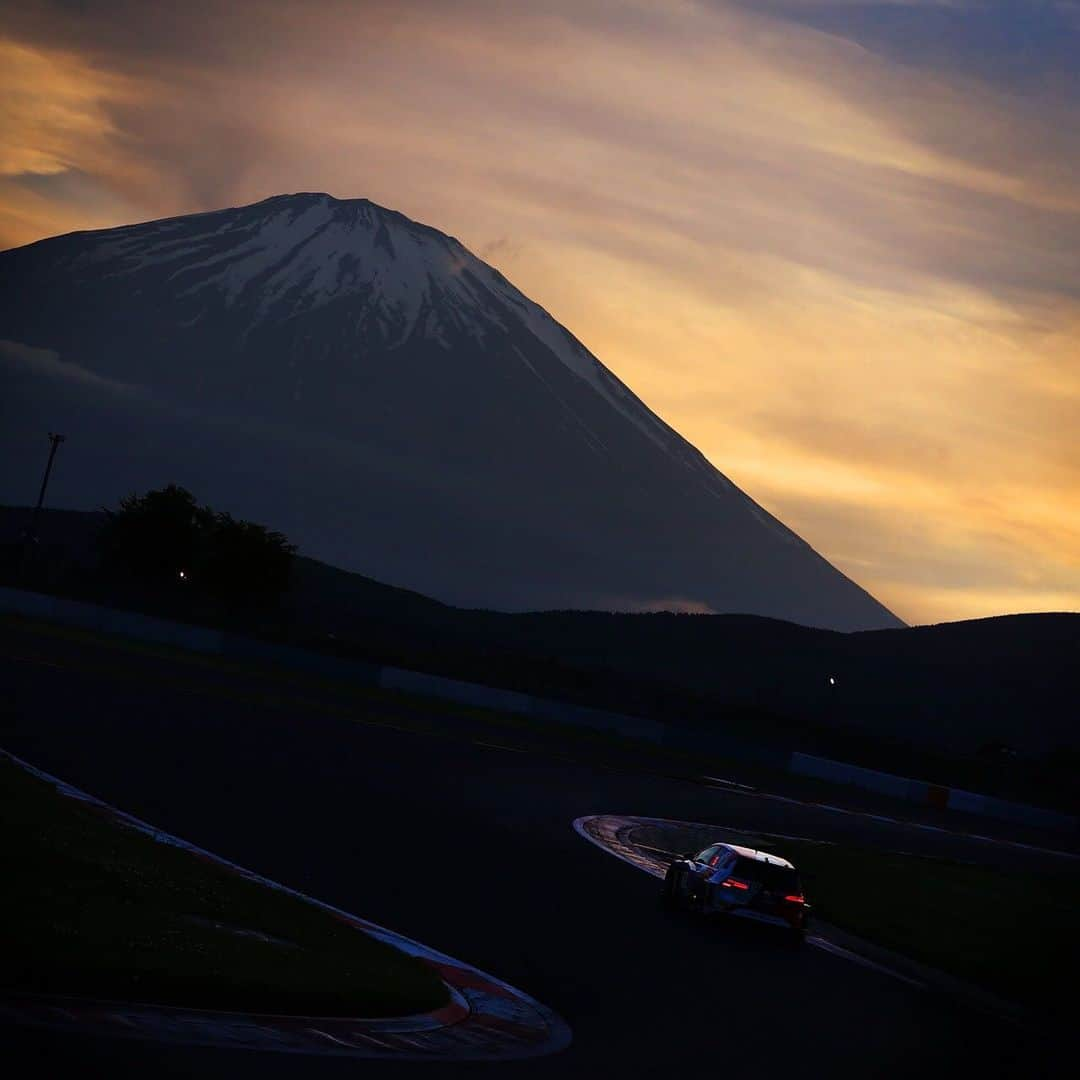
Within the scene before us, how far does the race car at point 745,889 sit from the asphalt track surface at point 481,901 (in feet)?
1.22

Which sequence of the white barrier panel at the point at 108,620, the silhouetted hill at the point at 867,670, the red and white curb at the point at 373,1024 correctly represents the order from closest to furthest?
the red and white curb at the point at 373,1024
the white barrier panel at the point at 108,620
the silhouetted hill at the point at 867,670

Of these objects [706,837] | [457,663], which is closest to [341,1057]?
[706,837]

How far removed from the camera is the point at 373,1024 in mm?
12594

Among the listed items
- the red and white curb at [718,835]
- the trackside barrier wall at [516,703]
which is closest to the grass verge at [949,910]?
the red and white curb at [718,835]

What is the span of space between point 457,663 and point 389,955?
7675cm

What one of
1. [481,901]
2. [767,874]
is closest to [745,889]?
[767,874]

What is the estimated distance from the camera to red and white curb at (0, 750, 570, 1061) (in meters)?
10.3

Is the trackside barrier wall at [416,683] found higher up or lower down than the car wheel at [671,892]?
higher up

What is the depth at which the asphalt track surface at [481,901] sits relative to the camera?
13.2 metres

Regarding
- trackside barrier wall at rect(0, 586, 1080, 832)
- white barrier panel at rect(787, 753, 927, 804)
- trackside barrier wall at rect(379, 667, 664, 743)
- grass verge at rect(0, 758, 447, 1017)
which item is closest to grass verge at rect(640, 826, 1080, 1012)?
grass verge at rect(0, 758, 447, 1017)

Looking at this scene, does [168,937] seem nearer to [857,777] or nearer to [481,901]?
[481,901]

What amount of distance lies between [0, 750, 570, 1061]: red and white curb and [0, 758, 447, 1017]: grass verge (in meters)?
0.18

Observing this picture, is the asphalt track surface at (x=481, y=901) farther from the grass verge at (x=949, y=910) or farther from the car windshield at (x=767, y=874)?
the grass verge at (x=949, y=910)

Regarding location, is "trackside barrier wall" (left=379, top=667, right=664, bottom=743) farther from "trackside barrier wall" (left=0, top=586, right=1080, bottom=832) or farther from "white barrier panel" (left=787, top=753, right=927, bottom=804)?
"white barrier panel" (left=787, top=753, right=927, bottom=804)
